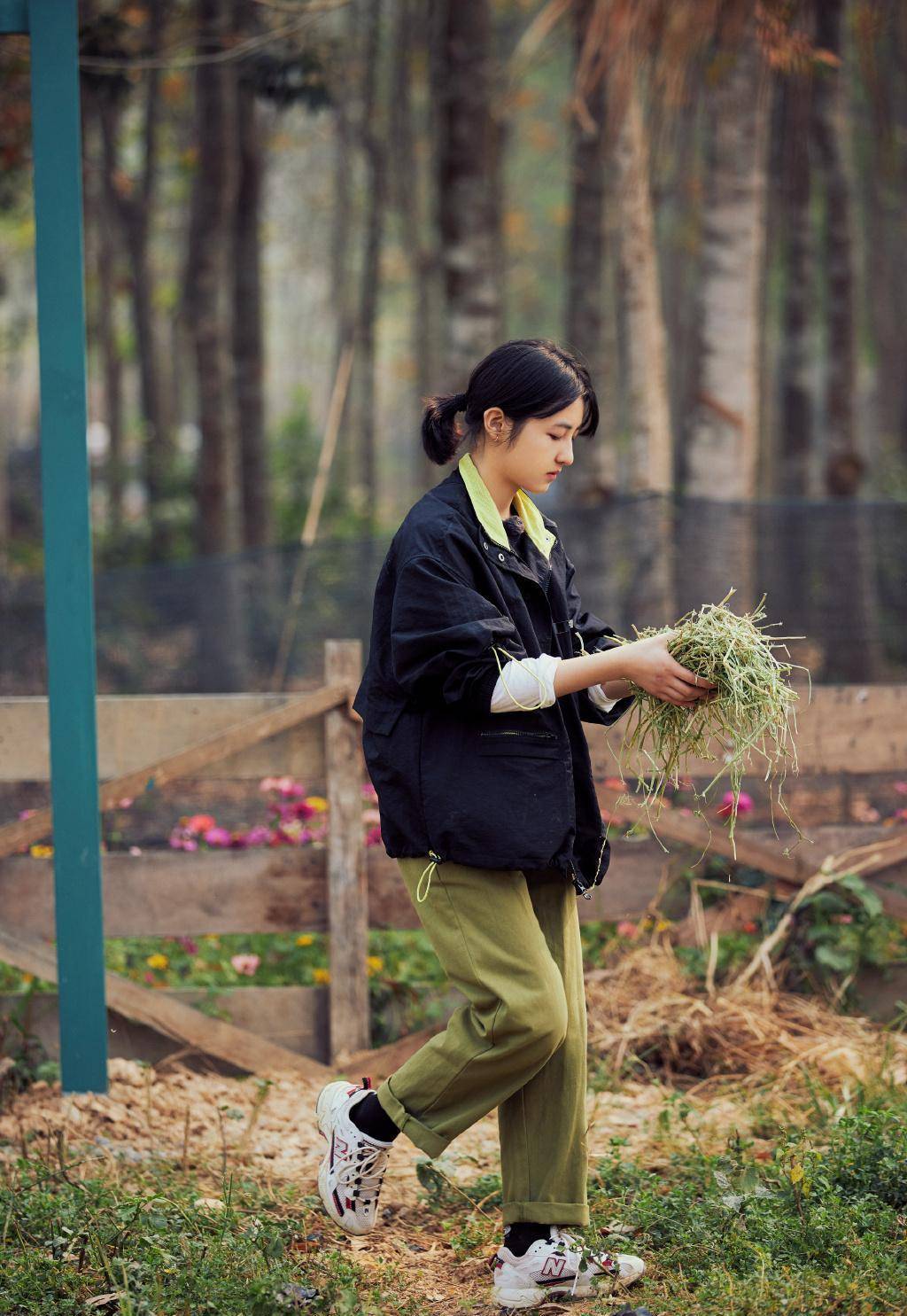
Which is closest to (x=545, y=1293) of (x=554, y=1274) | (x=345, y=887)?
(x=554, y=1274)

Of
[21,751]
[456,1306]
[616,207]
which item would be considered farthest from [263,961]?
[616,207]

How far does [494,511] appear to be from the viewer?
3.21 meters

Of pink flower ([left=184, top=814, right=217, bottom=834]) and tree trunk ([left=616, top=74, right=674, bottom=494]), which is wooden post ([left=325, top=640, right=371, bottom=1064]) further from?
tree trunk ([left=616, top=74, right=674, bottom=494])

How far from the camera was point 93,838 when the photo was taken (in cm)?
430

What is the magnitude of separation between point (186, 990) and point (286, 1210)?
1306mm

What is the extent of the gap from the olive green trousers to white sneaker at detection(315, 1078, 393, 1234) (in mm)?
102

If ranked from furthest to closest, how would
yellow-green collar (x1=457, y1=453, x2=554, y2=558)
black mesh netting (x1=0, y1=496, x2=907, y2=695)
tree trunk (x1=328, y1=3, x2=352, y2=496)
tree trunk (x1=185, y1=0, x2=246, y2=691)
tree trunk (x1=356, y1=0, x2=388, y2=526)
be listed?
tree trunk (x1=328, y1=3, x2=352, y2=496)
tree trunk (x1=356, y1=0, x2=388, y2=526)
tree trunk (x1=185, y1=0, x2=246, y2=691)
black mesh netting (x1=0, y1=496, x2=907, y2=695)
yellow-green collar (x1=457, y1=453, x2=554, y2=558)

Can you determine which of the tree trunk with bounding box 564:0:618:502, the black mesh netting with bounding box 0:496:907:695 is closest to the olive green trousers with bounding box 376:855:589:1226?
the black mesh netting with bounding box 0:496:907:695

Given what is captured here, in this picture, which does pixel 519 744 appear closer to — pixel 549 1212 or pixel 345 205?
pixel 549 1212

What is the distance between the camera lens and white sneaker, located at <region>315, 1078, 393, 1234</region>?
325cm

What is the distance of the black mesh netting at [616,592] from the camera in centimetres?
647

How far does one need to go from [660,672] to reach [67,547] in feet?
6.50

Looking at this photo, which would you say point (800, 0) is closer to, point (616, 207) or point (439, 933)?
point (616, 207)

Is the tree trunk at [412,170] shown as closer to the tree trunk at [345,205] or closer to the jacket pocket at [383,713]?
the tree trunk at [345,205]
